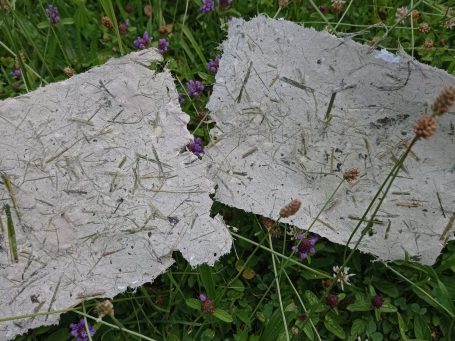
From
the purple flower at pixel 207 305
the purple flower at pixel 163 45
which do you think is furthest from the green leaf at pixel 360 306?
the purple flower at pixel 163 45

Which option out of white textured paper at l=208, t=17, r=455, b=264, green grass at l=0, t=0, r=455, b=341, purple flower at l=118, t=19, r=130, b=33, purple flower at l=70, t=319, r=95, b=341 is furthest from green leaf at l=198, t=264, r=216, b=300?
purple flower at l=118, t=19, r=130, b=33

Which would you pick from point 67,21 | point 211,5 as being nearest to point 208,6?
point 211,5

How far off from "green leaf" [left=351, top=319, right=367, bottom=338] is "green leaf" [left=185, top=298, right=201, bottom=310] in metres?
0.52

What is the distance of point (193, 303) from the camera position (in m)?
1.76

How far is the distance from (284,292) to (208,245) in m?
0.31

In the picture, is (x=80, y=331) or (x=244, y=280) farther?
(x=244, y=280)

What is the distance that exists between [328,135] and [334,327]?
0.71 metres

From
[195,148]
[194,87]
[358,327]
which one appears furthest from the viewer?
[194,87]

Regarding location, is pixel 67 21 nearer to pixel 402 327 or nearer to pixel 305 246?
pixel 305 246

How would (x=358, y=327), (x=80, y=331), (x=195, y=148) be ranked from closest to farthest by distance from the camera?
(x=80, y=331), (x=358, y=327), (x=195, y=148)

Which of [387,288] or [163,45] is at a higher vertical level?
[163,45]

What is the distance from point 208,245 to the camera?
1.82 meters

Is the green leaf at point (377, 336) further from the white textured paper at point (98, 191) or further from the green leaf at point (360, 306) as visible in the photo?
the white textured paper at point (98, 191)

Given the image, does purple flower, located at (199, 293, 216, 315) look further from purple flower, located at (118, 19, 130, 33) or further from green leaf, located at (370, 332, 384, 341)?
purple flower, located at (118, 19, 130, 33)
